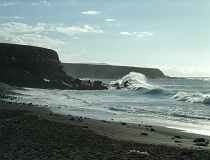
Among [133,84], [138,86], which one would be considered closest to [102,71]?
[133,84]

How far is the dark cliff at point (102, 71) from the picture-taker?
561 feet

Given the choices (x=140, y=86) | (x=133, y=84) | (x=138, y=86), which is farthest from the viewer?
(x=133, y=84)

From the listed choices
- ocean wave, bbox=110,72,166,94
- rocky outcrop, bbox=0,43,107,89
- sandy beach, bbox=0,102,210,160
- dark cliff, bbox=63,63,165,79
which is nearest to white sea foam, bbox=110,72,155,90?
ocean wave, bbox=110,72,166,94

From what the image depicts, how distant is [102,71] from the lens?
7372 inches

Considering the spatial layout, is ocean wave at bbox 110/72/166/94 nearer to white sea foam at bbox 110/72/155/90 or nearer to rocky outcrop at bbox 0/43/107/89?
white sea foam at bbox 110/72/155/90

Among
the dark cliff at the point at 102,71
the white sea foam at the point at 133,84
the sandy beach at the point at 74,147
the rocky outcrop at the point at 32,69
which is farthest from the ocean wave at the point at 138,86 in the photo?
Result: the dark cliff at the point at 102,71

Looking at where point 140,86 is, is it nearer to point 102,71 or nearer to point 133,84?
point 133,84

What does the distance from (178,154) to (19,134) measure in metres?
5.14

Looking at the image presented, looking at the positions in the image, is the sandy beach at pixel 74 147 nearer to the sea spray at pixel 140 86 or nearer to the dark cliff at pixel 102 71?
the sea spray at pixel 140 86

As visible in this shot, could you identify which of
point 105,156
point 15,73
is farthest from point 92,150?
point 15,73

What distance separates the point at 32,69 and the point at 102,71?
126 meters

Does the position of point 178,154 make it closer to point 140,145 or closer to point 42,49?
point 140,145

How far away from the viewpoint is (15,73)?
5916 cm

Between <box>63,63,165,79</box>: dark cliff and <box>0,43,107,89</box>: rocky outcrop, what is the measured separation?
326 ft
